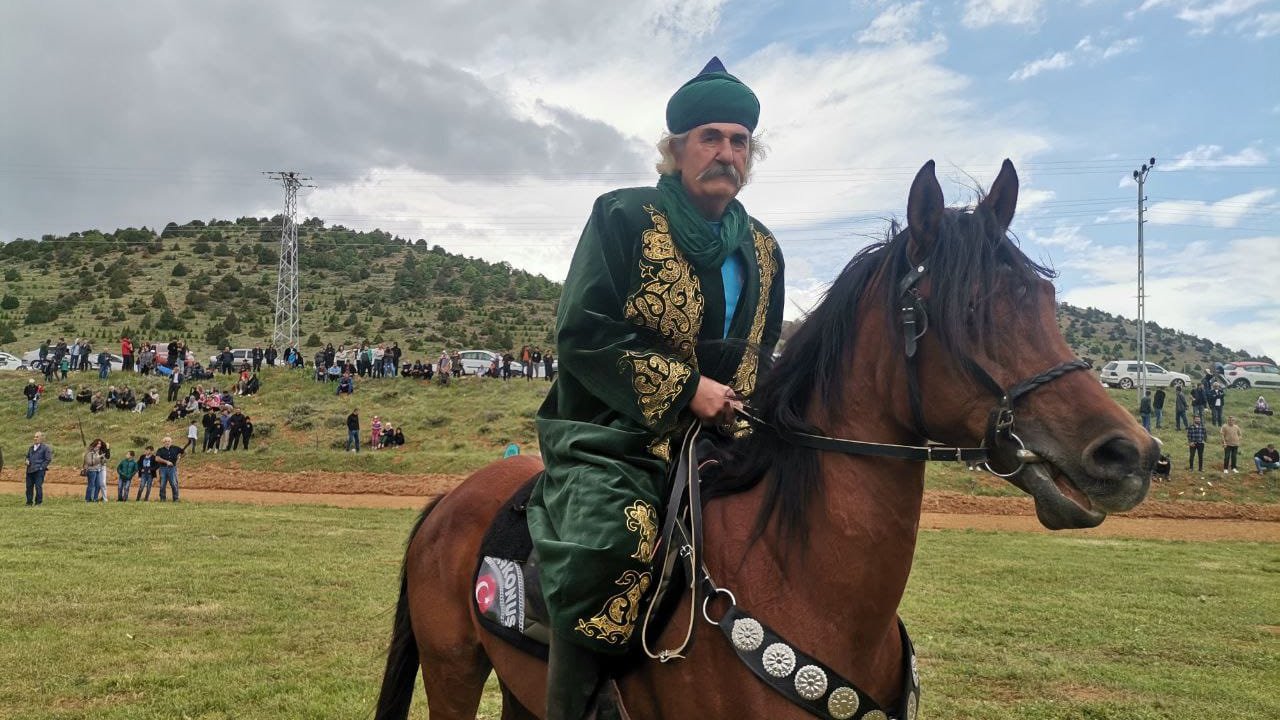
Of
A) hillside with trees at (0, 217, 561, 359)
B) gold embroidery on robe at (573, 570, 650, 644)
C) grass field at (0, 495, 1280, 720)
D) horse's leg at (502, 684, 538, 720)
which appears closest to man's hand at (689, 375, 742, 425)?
gold embroidery on robe at (573, 570, 650, 644)

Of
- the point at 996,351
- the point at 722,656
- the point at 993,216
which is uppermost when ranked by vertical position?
the point at 993,216

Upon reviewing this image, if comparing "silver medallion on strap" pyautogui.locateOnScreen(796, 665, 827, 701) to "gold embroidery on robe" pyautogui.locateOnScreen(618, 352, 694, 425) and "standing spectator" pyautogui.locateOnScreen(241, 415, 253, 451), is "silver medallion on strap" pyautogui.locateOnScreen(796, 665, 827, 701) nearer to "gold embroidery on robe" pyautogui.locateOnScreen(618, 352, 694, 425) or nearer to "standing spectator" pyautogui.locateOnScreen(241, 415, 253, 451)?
"gold embroidery on robe" pyautogui.locateOnScreen(618, 352, 694, 425)

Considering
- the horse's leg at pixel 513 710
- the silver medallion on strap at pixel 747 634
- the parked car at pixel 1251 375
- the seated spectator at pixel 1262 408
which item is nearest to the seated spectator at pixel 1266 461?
the seated spectator at pixel 1262 408

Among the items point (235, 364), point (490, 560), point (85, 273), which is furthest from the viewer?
point (85, 273)

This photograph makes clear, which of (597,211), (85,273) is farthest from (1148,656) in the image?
(85,273)

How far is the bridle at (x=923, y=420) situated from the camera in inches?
85.1

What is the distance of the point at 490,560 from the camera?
3.55 metres

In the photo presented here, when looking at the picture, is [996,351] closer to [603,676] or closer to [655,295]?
[655,295]

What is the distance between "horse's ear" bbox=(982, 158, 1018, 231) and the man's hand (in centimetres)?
100

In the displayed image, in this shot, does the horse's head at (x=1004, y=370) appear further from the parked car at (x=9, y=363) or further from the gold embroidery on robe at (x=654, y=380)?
the parked car at (x=9, y=363)

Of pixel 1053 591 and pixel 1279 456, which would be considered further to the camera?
pixel 1279 456

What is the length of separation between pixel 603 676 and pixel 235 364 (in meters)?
49.3

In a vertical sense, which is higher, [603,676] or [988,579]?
[603,676]

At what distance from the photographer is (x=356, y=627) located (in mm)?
8930
